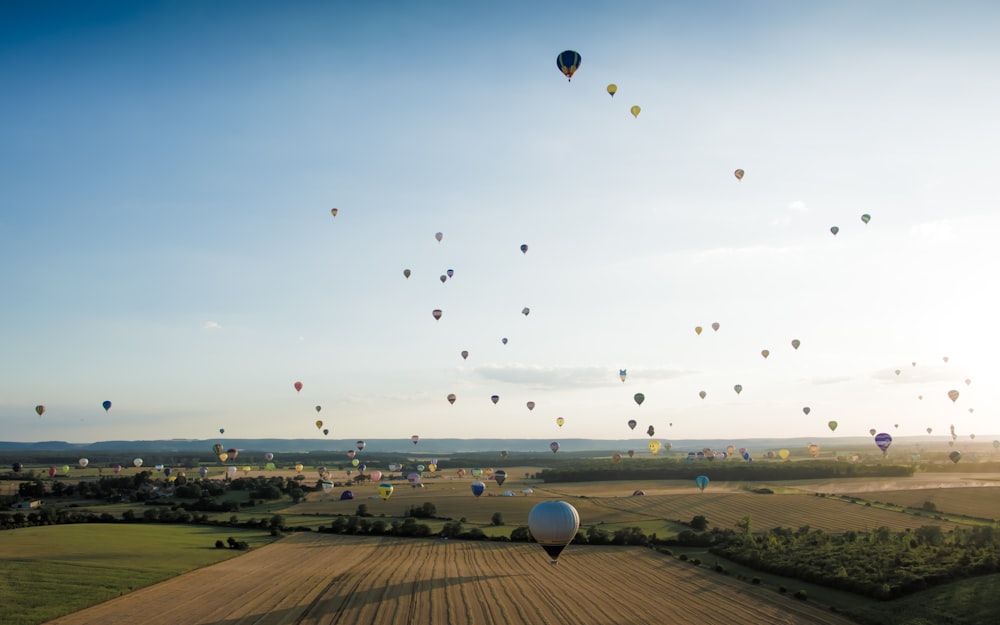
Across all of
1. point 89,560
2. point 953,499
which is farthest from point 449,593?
point 953,499

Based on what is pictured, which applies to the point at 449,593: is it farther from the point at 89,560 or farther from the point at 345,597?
the point at 89,560

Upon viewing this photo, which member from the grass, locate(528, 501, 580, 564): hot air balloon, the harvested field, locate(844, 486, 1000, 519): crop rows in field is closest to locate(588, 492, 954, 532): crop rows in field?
locate(844, 486, 1000, 519): crop rows in field

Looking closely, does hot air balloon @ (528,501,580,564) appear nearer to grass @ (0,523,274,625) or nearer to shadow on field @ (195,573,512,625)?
shadow on field @ (195,573,512,625)

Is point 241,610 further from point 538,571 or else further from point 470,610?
point 538,571

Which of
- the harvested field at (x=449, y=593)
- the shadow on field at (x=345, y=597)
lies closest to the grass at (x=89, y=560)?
the harvested field at (x=449, y=593)

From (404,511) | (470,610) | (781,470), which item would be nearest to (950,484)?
(781,470)

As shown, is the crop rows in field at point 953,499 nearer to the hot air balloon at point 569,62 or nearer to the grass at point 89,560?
the hot air balloon at point 569,62

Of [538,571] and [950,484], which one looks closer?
[538,571]
